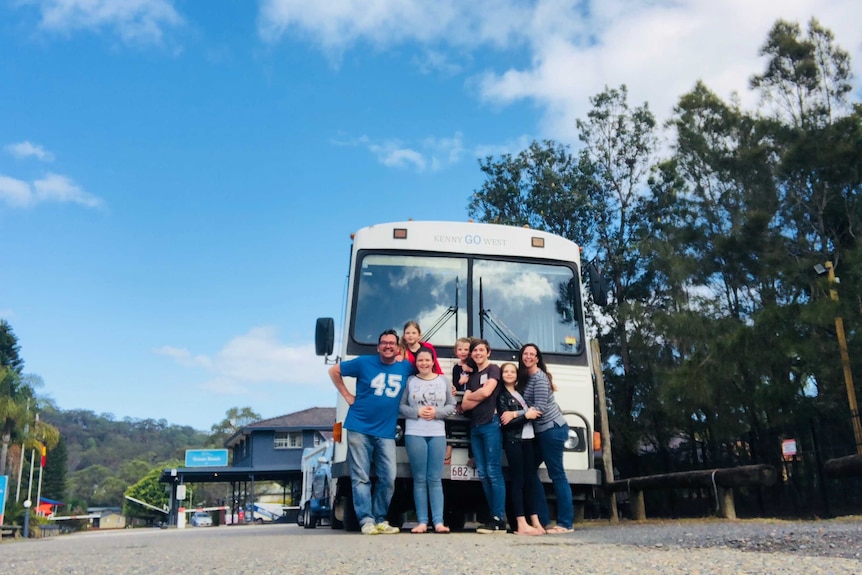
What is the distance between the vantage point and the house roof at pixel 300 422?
50062 millimetres

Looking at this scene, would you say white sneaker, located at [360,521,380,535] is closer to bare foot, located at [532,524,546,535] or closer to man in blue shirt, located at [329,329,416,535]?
man in blue shirt, located at [329,329,416,535]

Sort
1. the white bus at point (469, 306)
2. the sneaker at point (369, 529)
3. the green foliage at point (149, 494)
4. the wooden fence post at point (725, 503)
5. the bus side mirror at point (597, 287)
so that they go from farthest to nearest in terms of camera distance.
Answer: the green foliage at point (149, 494)
the wooden fence post at point (725, 503)
the bus side mirror at point (597, 287)
the white bus at point (469, 306)
the sneaker at point (369, 529)

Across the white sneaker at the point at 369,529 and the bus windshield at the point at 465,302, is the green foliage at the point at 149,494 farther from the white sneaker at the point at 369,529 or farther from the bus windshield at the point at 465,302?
the white sneaker at the point at 369,529

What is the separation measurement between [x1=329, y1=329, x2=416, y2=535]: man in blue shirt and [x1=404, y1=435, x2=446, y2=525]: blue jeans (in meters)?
0.20

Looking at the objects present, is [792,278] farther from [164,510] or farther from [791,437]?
[164,510]

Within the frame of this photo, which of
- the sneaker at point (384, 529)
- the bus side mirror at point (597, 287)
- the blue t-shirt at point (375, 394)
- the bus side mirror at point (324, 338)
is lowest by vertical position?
the sneaker at point (384, 529)

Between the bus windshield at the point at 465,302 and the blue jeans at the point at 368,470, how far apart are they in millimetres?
1265

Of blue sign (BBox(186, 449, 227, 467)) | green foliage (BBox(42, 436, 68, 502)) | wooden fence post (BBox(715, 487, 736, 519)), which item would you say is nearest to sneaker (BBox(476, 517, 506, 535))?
wooden fence post (BBox(715, 487, 736, 519))

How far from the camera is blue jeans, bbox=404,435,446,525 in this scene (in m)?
7.36

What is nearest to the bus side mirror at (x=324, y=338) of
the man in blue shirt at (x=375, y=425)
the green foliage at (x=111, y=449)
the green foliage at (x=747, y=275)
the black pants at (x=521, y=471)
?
the man in blue shirt at (x=375, y=425)

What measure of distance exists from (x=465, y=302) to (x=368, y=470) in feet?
6.99

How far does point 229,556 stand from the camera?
5.28 metres

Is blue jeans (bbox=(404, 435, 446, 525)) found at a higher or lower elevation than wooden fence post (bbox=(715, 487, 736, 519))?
higher

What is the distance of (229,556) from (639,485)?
734 cm
